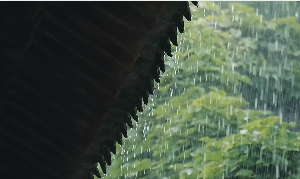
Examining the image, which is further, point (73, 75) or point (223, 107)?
point (223, 107)

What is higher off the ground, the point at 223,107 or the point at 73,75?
the point at 223,107

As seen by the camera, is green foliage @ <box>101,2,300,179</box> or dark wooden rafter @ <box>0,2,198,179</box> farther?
green foliage @ <box>101,2,300,179</box>

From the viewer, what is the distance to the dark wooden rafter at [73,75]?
1869 millimetres

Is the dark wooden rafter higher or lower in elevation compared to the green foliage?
lower

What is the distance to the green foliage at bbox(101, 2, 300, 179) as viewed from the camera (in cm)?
735

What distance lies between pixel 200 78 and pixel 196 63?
337 mm

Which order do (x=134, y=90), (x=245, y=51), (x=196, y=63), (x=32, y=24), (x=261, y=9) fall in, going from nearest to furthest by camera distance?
(x=32, y=24) < (x=134, y=90) < (x=196, y=63) < (x=245, y=51) < (x=261, y=9)

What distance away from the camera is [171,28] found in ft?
6.98

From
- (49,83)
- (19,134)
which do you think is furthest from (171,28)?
(19,134)

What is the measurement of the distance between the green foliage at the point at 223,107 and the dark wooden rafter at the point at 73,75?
4.94 meters

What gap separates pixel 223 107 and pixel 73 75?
706 cm

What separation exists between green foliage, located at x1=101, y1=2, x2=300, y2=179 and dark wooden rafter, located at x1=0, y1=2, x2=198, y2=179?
4.94m

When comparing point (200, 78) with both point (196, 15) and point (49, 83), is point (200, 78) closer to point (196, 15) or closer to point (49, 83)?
point (196, 15)

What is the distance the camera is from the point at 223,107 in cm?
893
